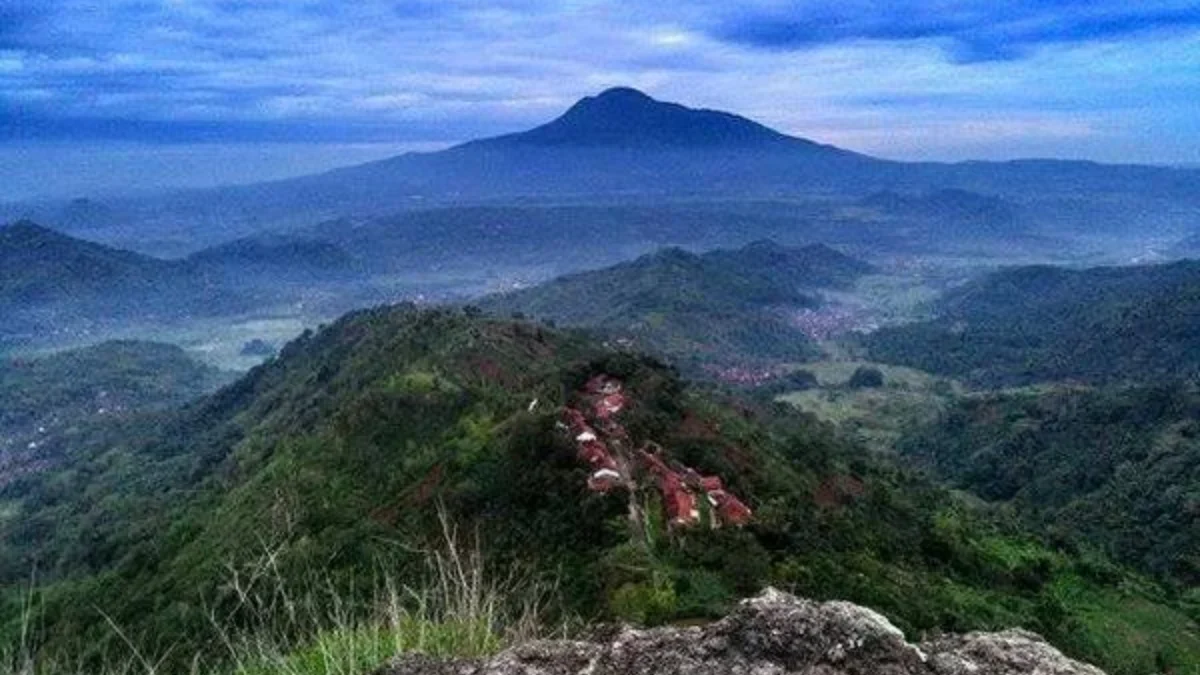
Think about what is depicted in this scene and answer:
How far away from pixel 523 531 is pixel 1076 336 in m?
125

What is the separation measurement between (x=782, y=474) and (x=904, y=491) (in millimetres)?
17586

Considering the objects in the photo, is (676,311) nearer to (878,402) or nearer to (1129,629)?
(878,402)

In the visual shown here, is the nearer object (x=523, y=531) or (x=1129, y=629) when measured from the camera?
(x=523, y=531)

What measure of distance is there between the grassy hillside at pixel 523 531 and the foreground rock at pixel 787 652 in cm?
202

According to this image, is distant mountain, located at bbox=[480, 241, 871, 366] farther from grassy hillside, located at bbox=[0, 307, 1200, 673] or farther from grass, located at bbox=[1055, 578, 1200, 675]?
grass, located at bbox=[1055, 578, 1200, 675]

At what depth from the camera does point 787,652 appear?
3793 millimetres

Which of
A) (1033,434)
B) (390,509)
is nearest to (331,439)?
(390,509)

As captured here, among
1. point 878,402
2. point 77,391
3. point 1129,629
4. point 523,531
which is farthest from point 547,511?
point 77,391

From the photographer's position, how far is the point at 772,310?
195 m

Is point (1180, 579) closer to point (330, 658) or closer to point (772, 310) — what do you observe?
point (330, 658)

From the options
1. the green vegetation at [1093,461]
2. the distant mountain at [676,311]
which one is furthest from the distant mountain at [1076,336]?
the green vegetation at [1093,461]

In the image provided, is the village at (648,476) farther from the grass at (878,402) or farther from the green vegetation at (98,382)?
the green vegetation at (98,382)

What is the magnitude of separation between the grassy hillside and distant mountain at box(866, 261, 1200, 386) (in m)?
72.5

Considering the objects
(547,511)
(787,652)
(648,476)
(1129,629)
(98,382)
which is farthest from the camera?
(98,382)
